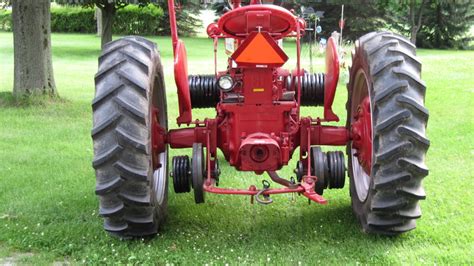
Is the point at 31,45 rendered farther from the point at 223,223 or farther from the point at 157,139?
the point at 223,223

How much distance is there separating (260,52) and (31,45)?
7.70 m

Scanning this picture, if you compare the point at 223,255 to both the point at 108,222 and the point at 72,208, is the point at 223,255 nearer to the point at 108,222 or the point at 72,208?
the point at 108,222

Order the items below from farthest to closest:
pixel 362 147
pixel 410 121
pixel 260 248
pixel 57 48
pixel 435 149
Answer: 1. pixel 57 48
2. pixel 435 149
3. pixel 362 147
4. pixel 260 248
5. pixel 410 121

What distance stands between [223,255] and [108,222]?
0.90m

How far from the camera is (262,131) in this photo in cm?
471

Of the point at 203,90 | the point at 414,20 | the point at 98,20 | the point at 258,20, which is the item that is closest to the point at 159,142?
the point at 258,20

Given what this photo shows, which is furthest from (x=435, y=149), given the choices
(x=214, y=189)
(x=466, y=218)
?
(x=214, y=189)

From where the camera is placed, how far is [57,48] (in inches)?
1179

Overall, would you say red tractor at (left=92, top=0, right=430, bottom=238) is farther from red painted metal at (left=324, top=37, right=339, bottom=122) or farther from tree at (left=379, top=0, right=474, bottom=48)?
tree at (left=379, top=0, right=474, bottom=48)

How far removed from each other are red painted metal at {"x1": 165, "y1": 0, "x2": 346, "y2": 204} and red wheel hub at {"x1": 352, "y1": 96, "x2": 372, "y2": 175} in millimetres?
64

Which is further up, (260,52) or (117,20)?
(117,20)

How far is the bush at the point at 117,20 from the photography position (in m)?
40.6

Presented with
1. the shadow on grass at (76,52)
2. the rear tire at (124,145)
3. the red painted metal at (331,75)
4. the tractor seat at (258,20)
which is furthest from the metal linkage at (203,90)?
the shadow on grass at (76,52)

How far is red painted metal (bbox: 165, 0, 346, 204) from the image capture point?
4.45 m
